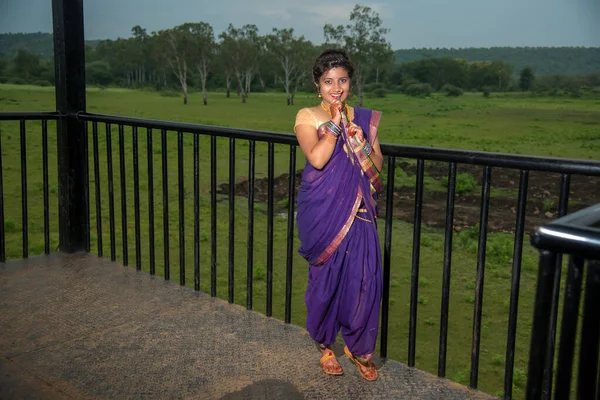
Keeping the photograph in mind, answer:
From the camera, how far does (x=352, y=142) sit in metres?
2.27

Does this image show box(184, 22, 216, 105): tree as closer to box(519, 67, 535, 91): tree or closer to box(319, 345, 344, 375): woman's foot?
box(519, 67, 535, 91): tree

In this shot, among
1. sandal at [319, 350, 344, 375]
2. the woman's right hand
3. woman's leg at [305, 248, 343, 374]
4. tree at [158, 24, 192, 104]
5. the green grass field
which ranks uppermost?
tree at [158, 24, 192, 104]

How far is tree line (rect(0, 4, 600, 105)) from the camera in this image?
196ft

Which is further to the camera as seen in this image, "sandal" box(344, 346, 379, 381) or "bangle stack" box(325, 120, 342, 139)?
"sandal" box(344, 346, 379, 381)

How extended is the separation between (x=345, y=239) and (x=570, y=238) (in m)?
1.58

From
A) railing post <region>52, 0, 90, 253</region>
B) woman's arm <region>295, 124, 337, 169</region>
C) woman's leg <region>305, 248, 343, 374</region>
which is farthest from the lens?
railing post <region>52, 0, 90, 253</region>

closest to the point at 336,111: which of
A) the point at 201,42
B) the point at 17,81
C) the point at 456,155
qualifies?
the point at 456,155

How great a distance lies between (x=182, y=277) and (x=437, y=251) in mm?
10939

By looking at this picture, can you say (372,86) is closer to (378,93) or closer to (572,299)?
(378,93)

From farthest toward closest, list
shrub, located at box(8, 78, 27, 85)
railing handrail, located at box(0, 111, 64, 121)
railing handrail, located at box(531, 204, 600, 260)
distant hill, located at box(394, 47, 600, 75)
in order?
distant hill, located at box(394, 47, 600, 75) < shrub, located at box(8, 78, 27, 85) < railing handrail, located at box(0, 111, 64, 121) < railing handrail, located at box(531, 204, 600, 260)

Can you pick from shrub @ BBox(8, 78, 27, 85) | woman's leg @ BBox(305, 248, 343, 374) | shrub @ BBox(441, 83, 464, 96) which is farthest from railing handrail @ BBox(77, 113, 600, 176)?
shrub @ BBox(441, 83, 464, 96)

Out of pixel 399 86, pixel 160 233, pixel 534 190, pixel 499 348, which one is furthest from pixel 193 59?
pixel 499 348

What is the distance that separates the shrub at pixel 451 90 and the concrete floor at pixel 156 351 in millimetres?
65203

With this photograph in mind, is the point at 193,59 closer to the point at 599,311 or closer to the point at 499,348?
the point at 499,348
